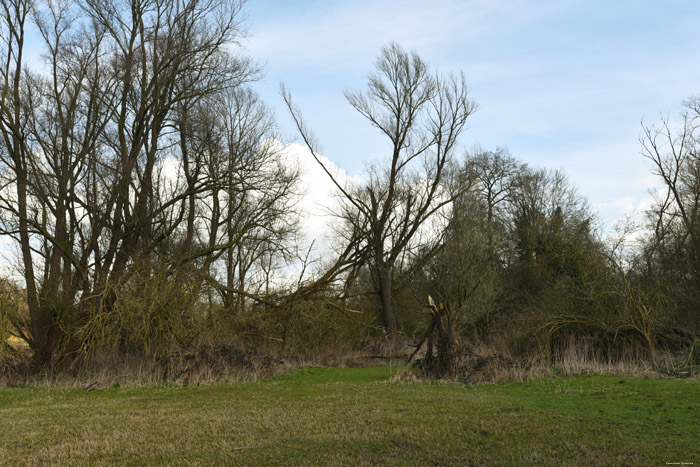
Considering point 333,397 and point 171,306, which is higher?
point 171,306

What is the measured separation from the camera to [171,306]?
586 inches

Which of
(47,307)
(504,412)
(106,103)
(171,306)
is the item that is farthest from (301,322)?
(504,412)

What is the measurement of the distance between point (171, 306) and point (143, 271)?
145 centimetres

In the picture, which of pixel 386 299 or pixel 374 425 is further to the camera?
pixel 386 299

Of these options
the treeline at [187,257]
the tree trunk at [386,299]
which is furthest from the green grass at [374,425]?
the tree trunk at [386,299]

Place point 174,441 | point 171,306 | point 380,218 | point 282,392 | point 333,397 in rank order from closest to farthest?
point 174,441
point 333,397
point 282,392
point 171,306
point 380,218

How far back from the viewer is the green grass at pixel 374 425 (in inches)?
236

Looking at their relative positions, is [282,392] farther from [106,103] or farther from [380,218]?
[380,218]

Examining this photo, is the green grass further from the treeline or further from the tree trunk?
the tree trunk

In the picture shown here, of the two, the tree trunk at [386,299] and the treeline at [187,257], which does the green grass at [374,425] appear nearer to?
the treeline at [187,257]

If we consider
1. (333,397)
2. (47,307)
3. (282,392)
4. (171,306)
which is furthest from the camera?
(47,307)

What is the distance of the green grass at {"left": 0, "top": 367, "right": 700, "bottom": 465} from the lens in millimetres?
5984

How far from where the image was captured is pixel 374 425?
748 cm

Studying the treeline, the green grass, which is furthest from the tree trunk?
the green grass
